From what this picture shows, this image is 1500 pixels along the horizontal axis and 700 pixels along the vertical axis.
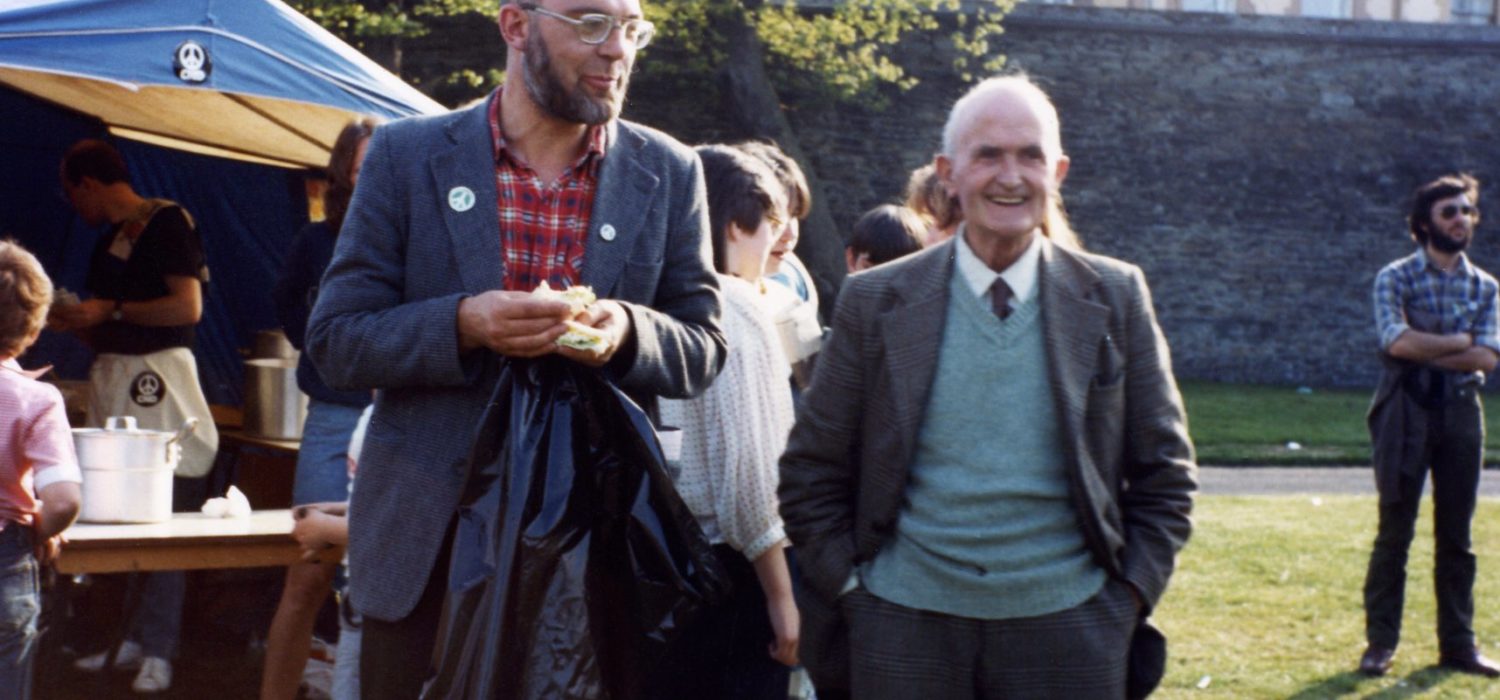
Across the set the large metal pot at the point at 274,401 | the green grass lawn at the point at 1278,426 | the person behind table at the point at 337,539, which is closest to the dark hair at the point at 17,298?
the person behind table at the point at 337,539

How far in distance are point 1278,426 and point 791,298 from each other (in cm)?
1873

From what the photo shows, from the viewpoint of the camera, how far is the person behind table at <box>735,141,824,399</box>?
4.71m

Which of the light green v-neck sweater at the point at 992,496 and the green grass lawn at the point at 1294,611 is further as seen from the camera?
the green grass lawn at the point at 1294,611

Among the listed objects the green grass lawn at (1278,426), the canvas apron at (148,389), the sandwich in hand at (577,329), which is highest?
the sandwich in hand at (577,329)

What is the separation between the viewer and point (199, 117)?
8258 mm

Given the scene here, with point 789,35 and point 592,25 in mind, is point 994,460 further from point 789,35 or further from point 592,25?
point 789,35

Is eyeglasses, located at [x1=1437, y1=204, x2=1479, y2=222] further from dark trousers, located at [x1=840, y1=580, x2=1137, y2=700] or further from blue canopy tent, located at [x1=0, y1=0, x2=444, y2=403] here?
A: dark trousers, located at [x1=840, y1=580, x2=1137, y2=700]

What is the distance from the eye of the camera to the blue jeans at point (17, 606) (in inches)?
169

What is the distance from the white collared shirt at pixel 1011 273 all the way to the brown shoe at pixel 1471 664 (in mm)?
5238

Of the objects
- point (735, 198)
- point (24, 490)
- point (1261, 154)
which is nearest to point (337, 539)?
point (24, 490)

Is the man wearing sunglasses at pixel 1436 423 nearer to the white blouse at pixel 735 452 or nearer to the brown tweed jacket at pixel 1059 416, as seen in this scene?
the white blouse at pixel 735 452

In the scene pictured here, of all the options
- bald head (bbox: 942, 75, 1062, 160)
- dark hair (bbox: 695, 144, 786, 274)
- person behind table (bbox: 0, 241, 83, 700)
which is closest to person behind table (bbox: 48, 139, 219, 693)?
person behind table (bbox: 0, 241, 83, 700)

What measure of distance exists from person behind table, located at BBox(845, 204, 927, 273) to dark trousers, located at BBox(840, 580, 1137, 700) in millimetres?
2199

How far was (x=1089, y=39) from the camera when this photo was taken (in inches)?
1194
